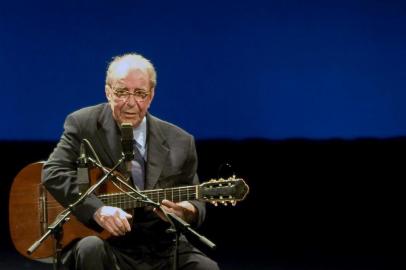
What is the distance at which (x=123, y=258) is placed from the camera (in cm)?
327

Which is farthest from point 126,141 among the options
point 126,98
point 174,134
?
point 174,134

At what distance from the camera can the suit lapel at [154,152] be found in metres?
3.37

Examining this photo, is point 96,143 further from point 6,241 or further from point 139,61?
point 6,241

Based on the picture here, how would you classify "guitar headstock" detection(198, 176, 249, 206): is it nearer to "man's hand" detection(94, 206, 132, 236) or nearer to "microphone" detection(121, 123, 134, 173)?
"man's hand" detection(94, 206, 132, 236)

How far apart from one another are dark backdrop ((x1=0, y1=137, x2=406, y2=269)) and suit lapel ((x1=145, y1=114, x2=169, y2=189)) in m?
1.74

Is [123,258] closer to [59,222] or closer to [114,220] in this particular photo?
[114,220]

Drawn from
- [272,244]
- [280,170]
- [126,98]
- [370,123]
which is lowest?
[272,244]

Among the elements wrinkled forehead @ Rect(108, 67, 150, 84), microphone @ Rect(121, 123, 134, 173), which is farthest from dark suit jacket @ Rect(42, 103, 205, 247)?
microphone @ Rect(121, 123, 134, 173)

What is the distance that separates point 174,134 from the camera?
3.55 m

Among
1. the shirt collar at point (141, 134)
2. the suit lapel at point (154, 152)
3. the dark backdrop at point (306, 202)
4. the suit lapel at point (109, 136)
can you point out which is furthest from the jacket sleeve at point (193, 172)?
the dark backdrop at point (306, 202)

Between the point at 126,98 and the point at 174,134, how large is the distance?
363 millimetres

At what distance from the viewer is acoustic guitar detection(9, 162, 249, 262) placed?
329 cm

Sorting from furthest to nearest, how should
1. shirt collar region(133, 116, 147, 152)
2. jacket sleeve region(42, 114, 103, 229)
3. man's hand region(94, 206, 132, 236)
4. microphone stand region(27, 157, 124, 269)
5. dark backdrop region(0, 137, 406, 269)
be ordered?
dark backdrop region(0, 137, 406, 269) < shirt collar region(133, 116, 147, 152) < jacket sleeve region(42, 114, 103, 229) < man's hand region(94, 206, 132, 236) < microphone stand region(27, 157, 124, 269)

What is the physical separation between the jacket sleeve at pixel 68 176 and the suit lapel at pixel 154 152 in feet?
0.91
